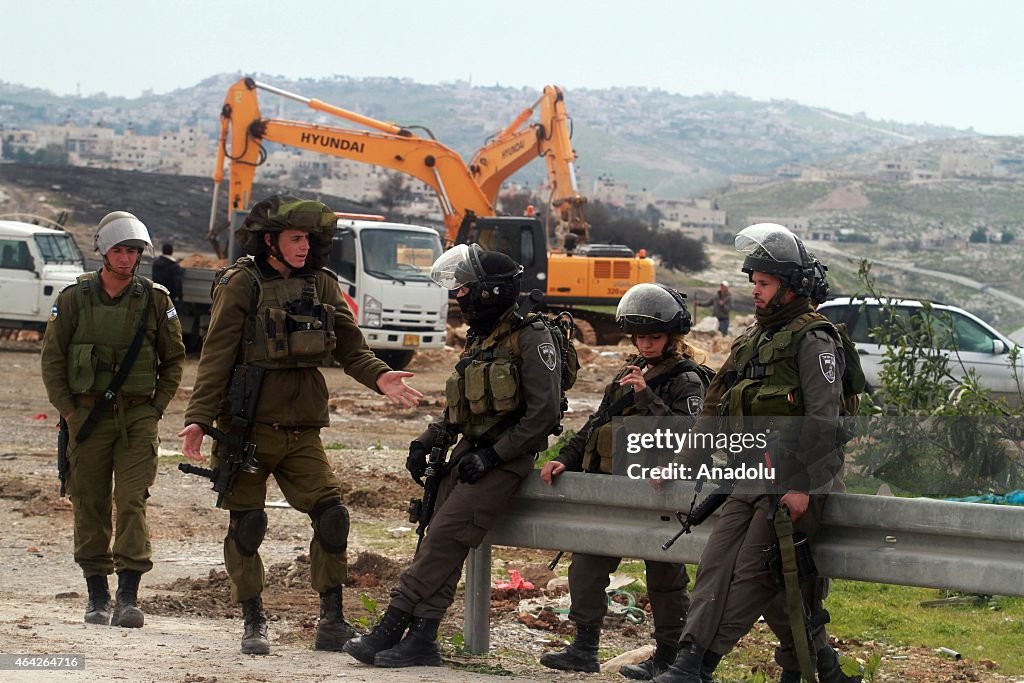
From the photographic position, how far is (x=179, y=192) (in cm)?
7638

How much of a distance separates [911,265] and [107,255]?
11763cm

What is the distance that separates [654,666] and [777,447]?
4.42ft

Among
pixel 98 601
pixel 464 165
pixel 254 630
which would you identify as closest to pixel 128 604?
pixel 98 601

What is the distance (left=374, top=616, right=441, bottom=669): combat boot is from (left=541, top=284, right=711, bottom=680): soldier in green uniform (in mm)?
570

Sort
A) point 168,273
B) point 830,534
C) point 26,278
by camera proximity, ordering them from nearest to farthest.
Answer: point 830,534 < point 168,273 < point 26,278

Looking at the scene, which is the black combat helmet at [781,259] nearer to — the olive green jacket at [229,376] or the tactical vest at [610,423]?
the tactical vest at [610,423]

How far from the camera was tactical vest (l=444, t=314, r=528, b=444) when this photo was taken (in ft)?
20.2

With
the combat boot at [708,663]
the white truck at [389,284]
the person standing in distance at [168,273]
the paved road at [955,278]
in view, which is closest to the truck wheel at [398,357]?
the white truck at [389,284]

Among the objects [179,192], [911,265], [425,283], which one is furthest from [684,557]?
[911,265]

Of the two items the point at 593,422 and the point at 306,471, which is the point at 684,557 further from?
the point at 306,471

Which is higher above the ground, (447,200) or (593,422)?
(447,200)

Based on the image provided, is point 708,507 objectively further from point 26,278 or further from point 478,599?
point 26,278

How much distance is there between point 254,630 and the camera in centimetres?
655

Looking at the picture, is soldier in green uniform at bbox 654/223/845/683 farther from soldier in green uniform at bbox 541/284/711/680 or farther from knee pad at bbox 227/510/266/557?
knee pad at bbox 227/510/266/557
